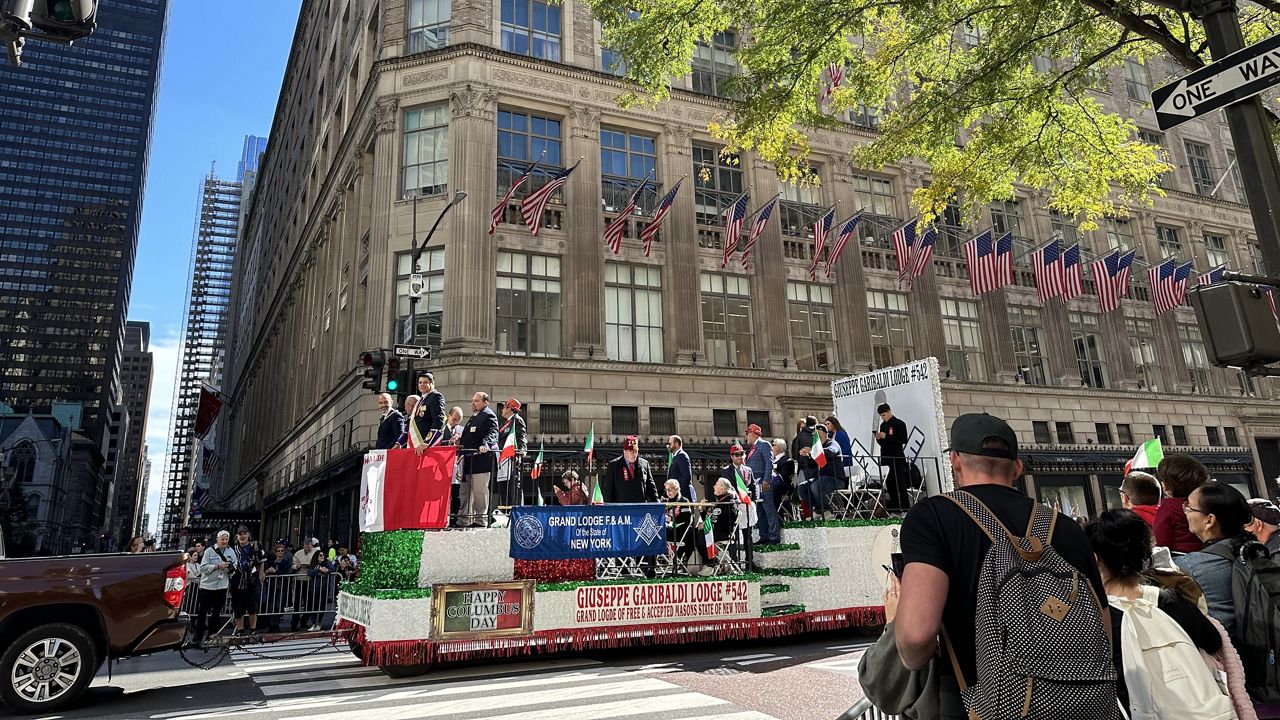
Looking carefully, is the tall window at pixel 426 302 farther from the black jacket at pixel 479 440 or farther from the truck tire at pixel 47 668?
the truck tire at pixel 47 668

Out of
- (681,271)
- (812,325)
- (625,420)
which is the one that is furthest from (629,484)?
(812,325)

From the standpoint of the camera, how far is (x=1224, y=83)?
545 cm

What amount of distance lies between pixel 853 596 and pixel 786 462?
2662 millimetres

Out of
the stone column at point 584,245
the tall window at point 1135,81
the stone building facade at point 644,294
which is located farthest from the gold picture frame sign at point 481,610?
the tall window at point 1135,81

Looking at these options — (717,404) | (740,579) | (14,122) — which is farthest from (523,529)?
(14,122)

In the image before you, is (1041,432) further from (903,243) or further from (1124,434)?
(903,243)

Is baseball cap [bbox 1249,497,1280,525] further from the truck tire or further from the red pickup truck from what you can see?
the truck tire

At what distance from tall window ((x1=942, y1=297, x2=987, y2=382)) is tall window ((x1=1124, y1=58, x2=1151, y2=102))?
18.2 metres

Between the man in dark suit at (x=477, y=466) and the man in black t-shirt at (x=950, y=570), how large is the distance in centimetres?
866

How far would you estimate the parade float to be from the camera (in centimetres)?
1012

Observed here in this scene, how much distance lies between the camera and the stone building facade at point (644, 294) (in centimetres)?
2592

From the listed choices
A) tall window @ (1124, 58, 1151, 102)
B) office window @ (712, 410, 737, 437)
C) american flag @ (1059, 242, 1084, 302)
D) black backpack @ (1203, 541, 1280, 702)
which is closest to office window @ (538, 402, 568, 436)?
office window @ (712, 410, 737, 437)

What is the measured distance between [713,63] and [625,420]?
1658 cm

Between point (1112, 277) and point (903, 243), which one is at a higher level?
point (903, 243)
